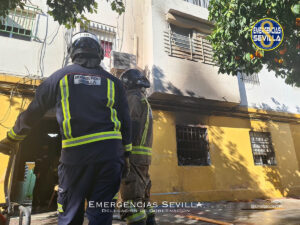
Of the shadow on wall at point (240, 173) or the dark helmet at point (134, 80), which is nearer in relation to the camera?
the dark helmet at point (134, 80)

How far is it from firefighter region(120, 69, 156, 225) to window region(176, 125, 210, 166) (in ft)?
15.1

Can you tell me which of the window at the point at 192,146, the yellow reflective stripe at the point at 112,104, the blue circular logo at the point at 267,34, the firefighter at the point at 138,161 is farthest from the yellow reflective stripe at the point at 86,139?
the window at the point at 192,146

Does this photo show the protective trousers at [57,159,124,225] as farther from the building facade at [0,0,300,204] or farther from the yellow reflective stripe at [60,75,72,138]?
the building facade at [0,0,300,204]

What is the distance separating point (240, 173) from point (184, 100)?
137 inches

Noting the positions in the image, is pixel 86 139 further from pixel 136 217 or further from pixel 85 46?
pixel 136 217

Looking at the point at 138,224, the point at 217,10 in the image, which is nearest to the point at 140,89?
the point at 138,224

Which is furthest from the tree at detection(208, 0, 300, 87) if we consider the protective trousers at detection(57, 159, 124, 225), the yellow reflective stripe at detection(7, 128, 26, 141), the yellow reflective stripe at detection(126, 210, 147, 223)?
the yellow reflective stripe at detection(7, 128, 26, 141)

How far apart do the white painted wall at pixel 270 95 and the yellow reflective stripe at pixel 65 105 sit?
8449 millimetres

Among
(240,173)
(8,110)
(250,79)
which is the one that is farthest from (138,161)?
(250,79)

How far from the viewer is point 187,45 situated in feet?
26.8

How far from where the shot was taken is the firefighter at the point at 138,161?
2285 mm

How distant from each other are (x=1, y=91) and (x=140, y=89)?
5.00 metres

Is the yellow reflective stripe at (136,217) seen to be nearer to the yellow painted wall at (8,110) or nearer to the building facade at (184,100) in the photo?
the building facade at (184,100)

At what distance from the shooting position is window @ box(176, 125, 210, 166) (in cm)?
722
